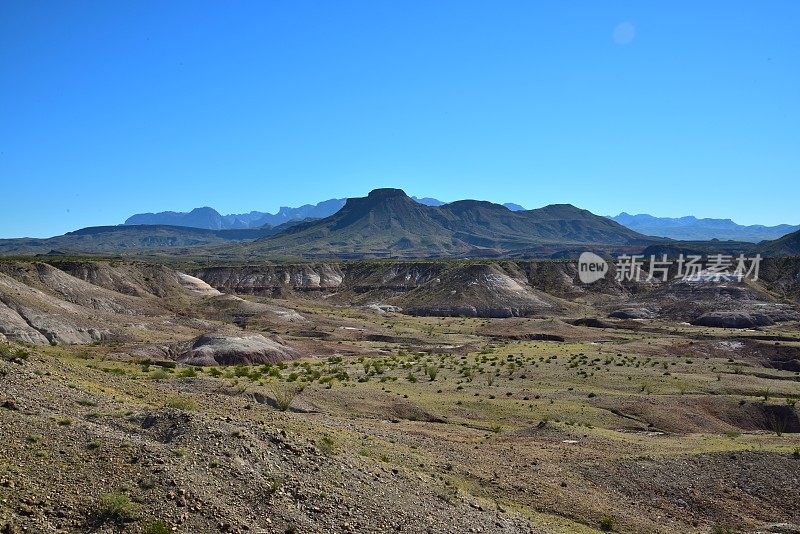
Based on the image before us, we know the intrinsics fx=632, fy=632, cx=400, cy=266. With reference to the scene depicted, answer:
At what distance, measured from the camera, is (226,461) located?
16453 millimetres

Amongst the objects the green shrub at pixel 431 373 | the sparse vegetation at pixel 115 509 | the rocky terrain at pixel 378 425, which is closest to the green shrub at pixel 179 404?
the rocky terrain at pixel 378 425

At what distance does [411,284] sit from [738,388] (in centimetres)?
9268
